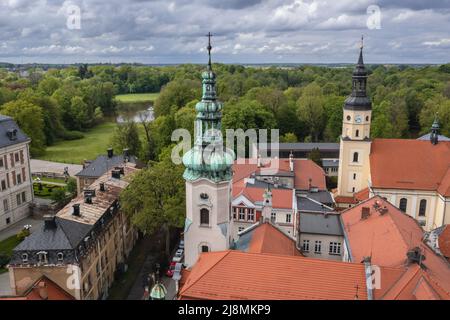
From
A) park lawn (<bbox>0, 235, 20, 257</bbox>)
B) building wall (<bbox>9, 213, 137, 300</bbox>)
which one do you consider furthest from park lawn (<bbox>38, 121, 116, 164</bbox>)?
building wall (<bbox>9, 213, 137, 300</bbox>)

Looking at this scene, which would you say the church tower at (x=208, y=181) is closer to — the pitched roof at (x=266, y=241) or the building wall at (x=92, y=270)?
the pitched roof at (x=266, y=241)

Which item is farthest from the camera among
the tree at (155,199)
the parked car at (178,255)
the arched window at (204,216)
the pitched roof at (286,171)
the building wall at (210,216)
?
the pitched roof at (286,171)

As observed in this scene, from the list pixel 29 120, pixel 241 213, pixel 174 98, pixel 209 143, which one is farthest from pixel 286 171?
pixel 29 120

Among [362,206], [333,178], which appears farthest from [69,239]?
[333,178]

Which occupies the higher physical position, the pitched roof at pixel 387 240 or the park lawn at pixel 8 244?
the pitched roof at pixel 387 240

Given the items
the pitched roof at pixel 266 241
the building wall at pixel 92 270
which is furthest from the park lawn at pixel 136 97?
the pitched roof at pixel 266 241

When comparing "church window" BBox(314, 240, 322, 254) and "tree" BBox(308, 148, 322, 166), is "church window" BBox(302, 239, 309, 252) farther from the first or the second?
"tree" BBox(308, 148, 322, 166)
